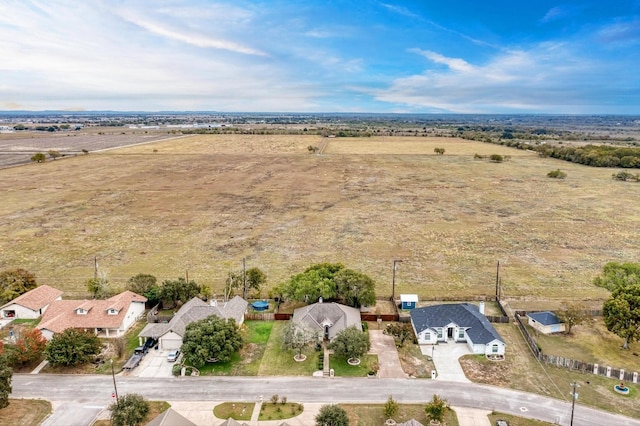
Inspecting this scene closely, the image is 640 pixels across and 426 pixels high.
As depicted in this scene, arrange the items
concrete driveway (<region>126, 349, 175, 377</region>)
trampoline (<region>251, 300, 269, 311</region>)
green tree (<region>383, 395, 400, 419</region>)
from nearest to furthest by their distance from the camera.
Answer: green tree (<region>383, 395, 400, 419</region>) → concrete driveway (<region>126, 349, 175, 377</region>) → trampoline (<region>251, 300, 269, 311</region>)

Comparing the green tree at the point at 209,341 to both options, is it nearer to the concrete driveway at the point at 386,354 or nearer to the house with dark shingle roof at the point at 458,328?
the concrete driveway at the point at 386,354

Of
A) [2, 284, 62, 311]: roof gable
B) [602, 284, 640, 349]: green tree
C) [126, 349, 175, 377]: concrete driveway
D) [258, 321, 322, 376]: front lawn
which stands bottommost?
[126, 349, 175, 377]: concrete driveway

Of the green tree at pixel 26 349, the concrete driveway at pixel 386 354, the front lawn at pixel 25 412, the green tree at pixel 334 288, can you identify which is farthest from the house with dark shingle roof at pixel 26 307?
the concrete driveway at pixel 386 354

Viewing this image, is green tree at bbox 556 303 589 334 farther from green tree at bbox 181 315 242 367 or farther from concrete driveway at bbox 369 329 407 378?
green tree at bbox 181 315 242 367

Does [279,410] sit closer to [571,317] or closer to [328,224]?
[571,317]

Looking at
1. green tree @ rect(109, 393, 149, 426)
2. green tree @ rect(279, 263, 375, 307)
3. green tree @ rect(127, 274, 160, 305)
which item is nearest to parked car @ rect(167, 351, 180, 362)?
green tree @ rect(109, 393, 149, 426)

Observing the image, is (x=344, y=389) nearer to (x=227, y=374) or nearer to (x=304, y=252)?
(x=227, y=374)

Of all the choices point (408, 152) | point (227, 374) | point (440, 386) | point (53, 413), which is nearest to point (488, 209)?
point (440, 386)
